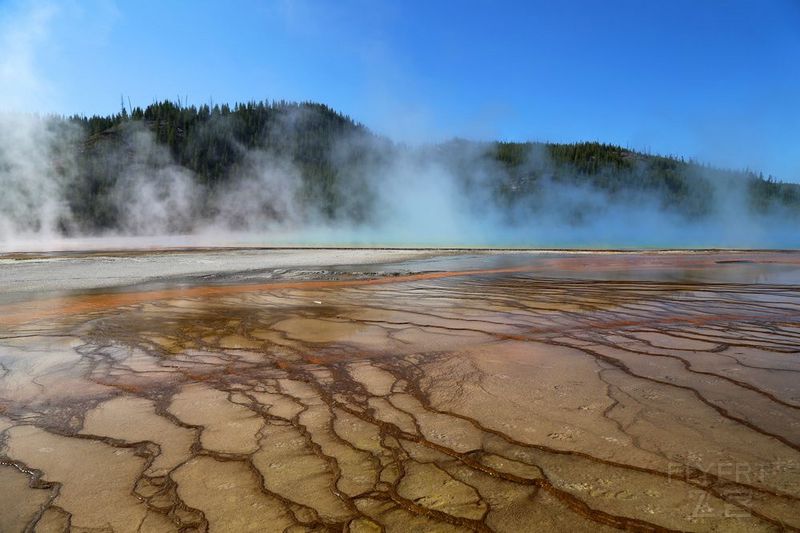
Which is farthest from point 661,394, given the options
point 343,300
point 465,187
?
point 465,187

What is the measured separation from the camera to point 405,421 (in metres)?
2.58

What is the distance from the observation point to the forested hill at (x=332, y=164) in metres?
57.4

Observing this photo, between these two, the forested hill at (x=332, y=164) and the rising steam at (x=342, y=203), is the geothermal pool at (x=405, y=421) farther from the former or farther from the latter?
the forested hill at (x=332, y=164)

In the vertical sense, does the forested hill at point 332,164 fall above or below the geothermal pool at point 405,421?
above

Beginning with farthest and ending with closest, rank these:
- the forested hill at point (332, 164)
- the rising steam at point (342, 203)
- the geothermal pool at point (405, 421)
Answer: the forested hill at point (332, 164), the rising steam at point (342, 203), the geothermal pool at point (405, 421)

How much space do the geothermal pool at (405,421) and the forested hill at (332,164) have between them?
168 ft

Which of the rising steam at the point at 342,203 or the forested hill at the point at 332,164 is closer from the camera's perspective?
the rising steam at the point at 342,203

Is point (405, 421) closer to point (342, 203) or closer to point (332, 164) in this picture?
point (342, 203)

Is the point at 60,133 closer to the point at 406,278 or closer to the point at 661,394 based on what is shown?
the point at 406,278

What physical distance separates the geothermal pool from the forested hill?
168ft

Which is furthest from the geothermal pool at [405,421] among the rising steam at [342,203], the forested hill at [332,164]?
the forested hill at [332,164]

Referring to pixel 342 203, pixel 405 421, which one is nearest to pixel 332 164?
pixel 342 203

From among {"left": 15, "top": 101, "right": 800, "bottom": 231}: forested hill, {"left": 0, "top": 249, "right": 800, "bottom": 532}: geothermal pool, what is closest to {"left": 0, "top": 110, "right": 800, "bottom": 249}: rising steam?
{"left": 15, "top": 101, "right": 800, "bottom": 231}: forested hill

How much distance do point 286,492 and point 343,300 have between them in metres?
5.15
